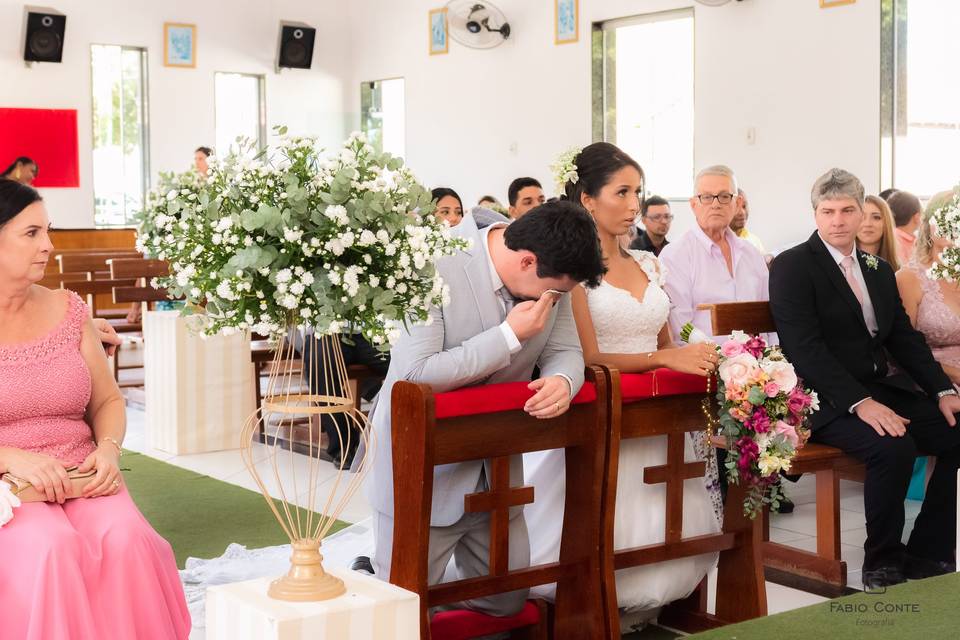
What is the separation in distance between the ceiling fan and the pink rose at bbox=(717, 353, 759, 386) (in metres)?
10.6

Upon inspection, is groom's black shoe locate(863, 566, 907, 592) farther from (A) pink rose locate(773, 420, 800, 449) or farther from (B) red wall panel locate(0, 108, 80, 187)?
(B) red wall panel locate(0, 108, 80, 187)

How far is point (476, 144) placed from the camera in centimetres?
1414

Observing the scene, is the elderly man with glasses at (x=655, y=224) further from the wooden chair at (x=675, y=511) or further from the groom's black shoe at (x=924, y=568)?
the wooden chair at (x=675, y=511)

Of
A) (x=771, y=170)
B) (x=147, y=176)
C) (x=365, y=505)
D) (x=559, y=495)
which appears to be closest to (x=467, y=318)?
(x=559, y=495)

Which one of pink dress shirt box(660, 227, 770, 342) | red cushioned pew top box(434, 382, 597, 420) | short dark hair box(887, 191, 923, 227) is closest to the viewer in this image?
red cushioned pew top box(434, 382, 597, 420)

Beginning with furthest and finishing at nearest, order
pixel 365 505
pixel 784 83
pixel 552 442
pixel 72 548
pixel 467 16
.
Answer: pixel 467 16
pixel 784 83
pixel 365 505
pixel 552 442
pixel 72 548

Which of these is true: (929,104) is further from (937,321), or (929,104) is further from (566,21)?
(937,321)

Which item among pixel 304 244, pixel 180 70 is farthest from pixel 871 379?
pixel 180 70

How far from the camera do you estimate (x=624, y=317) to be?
382 centimetres

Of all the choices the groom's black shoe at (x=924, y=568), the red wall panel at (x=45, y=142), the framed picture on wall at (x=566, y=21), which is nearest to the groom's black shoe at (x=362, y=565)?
the groom's black shoe at (x=924, y=568)

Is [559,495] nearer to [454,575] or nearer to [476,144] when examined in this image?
[454,575]

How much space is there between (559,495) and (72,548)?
1360mm

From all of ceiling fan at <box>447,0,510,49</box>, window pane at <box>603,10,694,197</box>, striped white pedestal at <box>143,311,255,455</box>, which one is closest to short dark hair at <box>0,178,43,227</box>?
striped white pedestal at <box>143,311,255,455</box>

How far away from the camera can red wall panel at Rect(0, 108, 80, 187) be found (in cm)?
1398
